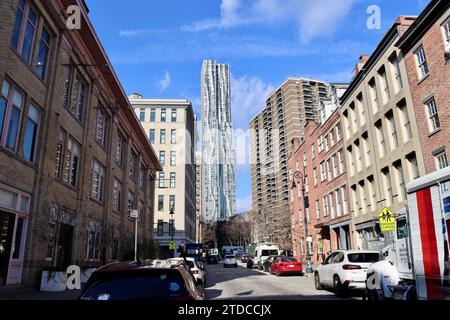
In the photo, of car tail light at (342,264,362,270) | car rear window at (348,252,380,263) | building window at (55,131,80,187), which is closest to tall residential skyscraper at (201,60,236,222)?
building window at (55,131,80,187)

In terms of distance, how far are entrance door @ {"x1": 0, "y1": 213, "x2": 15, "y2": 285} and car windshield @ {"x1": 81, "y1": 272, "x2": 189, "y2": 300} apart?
40.8 ft

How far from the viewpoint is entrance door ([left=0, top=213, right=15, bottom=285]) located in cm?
1485

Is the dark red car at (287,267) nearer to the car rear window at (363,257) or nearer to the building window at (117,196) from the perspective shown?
the car rear window at (363,257)

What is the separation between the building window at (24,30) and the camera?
16.1 metres

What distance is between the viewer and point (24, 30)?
54.6 ft

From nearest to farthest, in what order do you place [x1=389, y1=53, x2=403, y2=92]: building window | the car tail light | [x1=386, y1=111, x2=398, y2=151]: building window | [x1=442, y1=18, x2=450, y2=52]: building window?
the car tail light < [x1=442, y1=18, x2=450, y2=52]: building window < [x1=389, y1=53, x2=403, y2=92]: building window < [x1=386, y1=111, x2=398, y2=151]: building window

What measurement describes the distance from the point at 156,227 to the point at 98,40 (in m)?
54.8

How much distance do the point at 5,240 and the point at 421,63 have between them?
2336 cm

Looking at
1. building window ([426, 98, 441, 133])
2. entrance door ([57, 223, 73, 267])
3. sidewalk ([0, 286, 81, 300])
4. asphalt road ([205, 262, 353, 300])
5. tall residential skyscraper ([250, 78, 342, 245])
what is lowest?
asphalt road ([205, 262, 353, 300])

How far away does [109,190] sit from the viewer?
29.9 m

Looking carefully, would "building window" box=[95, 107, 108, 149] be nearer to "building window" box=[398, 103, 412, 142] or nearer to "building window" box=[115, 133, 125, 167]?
"building window" box=[115, 133, 125, 167]

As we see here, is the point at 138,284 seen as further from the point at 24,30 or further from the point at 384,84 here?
the point at 384,84

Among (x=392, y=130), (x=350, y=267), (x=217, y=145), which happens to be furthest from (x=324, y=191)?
(x=217, y=145)
